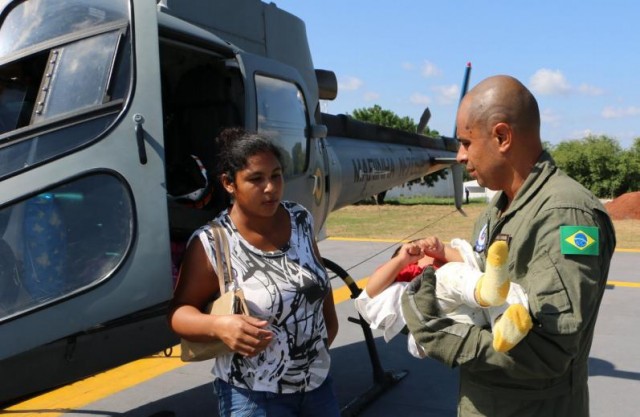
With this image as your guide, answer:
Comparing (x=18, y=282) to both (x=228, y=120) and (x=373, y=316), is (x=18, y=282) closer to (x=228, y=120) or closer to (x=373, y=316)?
(x=373, y=316)

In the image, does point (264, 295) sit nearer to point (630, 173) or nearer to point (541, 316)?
point (541, 316)

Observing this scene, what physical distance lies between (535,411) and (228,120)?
7.83 feet

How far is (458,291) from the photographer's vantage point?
162 cm

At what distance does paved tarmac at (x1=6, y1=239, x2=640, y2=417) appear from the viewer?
4.31m

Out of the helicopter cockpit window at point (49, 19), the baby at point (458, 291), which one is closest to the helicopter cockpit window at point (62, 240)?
the helicopter cockpit window at point (49, 19)

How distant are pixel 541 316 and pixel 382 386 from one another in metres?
3.28

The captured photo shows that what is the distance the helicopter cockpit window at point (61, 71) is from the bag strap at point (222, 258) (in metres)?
0.64

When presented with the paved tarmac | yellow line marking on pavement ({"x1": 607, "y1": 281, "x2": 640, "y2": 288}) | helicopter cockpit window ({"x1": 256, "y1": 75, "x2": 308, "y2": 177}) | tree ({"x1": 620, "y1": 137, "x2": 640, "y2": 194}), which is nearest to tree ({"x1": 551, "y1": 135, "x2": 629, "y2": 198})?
tree ({"x1": 620, "y1": 137, "x2": 640, "y2": 194})

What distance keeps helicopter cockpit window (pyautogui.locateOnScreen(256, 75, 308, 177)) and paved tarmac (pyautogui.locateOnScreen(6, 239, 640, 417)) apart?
162 centimetres

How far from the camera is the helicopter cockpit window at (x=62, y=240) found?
218 cm

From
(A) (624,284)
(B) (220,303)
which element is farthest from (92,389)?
(A) (624,284)

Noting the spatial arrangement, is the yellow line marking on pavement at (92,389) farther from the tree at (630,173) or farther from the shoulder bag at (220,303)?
the tree at (630,173)

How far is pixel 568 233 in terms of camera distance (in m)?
1.52

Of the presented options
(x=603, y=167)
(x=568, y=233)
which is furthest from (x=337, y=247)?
(x=603, y=167)
